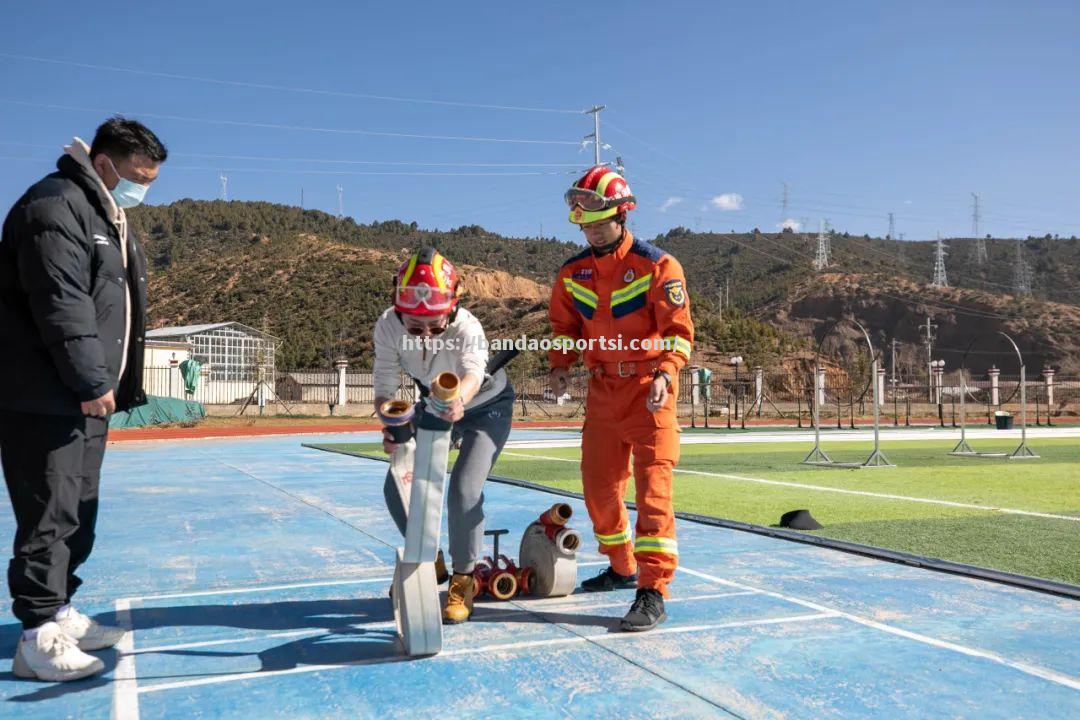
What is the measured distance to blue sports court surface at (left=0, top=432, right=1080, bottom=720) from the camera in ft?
10.1

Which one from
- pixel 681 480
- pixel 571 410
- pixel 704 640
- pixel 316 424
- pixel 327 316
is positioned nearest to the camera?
pixel 704 640

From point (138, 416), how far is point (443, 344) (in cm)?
2671

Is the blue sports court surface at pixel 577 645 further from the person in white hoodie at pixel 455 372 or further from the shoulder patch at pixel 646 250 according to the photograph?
the shoulder patch at pixel 646 250

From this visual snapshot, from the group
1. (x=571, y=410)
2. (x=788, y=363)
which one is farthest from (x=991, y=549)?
(x=788, y=363)

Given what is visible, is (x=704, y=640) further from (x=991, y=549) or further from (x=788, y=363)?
(x=788, y=363)

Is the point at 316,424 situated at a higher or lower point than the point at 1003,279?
lower

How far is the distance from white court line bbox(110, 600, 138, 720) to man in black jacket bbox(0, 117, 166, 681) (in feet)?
0.40

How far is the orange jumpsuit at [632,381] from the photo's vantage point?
438 centimetres

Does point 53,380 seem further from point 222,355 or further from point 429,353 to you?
point 222,355

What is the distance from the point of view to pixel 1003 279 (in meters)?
132

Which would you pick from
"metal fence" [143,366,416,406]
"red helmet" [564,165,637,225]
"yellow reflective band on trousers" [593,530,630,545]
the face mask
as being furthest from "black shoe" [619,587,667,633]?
"metal fence" [143,366,416,406]

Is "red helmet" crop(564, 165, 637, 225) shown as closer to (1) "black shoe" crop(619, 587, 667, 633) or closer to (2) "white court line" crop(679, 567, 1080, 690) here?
(1) "black shoe" crop(619, 587, 667, 633)

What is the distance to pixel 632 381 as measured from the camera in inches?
179

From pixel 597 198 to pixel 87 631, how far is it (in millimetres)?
3066
